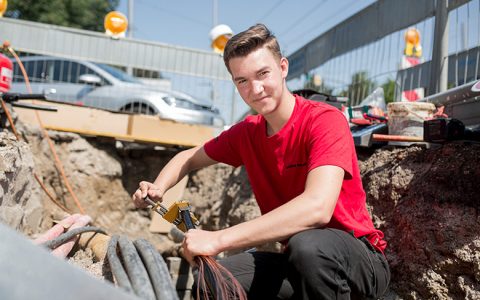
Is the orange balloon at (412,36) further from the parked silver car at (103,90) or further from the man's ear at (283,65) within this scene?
the parked silver car at (103,90)

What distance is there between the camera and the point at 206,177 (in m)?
7.04

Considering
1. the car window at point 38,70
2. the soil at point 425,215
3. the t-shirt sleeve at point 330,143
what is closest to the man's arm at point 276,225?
the t-shirt sleeve at point 330,143

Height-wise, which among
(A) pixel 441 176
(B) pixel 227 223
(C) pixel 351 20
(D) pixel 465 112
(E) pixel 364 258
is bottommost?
(B) pixel 227 223

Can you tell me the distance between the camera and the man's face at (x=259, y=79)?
2193 millimetres

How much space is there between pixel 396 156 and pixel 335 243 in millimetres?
1555

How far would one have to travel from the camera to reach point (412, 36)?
4.97 metres

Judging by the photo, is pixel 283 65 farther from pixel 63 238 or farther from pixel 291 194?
pixel 63 238

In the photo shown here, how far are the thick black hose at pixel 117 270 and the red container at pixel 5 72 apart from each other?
3.05 metres

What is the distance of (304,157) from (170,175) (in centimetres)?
80

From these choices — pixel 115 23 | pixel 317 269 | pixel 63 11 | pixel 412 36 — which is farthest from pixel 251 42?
pixel 63 11

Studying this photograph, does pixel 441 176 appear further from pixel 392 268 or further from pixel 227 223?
pixel 227 223

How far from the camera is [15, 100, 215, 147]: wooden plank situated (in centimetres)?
658

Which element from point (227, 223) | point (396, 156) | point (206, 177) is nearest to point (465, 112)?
point (396, 156)

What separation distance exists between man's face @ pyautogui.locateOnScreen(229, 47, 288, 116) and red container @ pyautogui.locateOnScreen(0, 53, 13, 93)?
A: 2978 mm
